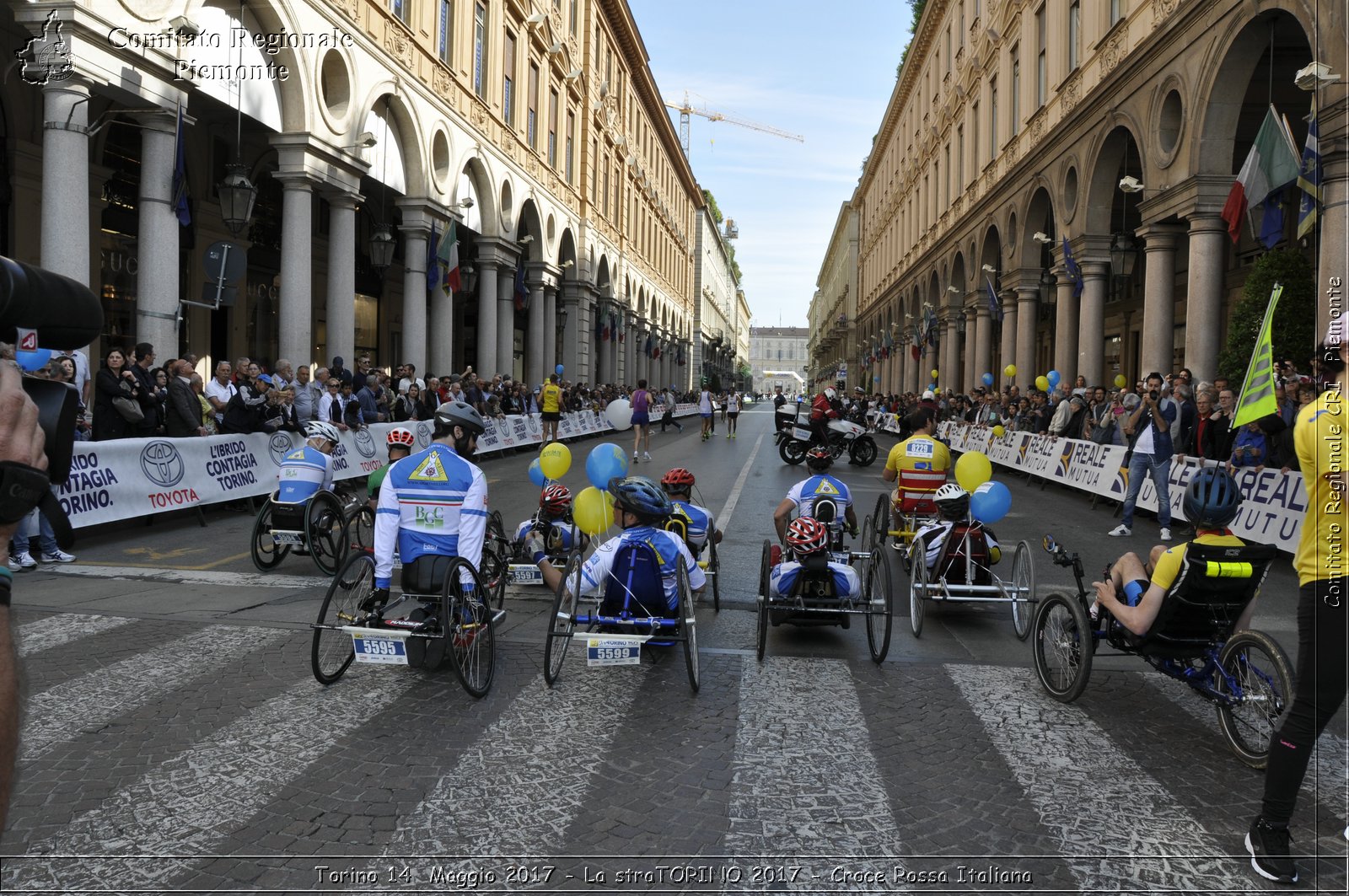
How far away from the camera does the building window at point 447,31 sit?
1030 inches

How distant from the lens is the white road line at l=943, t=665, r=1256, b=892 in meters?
3.42

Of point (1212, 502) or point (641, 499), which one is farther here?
point (641, 499)

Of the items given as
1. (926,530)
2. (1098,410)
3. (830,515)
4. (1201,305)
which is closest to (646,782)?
(830,515)

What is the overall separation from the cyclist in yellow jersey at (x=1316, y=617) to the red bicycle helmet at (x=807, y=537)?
3.11 meters

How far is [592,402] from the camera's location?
37.8 m

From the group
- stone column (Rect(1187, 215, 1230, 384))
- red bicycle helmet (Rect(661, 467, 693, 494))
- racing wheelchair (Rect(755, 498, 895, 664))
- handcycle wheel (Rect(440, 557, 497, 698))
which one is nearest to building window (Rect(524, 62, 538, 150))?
stone column (Rect(1187, 215, 1230, 384))

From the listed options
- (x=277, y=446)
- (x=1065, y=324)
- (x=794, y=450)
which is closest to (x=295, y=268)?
(x=277, y=446)

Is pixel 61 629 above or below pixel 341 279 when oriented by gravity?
below

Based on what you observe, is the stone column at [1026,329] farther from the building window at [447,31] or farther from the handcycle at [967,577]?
the handcycle at [967,577]

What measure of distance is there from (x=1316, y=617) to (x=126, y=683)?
5634 millimetres

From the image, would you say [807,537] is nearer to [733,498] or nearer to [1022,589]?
[1022,589]

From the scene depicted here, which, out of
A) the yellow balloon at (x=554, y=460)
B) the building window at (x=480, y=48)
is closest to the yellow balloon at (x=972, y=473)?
the yellow balloon at (x=554, y=460)

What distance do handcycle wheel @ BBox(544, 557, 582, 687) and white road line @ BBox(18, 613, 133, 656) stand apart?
3.16 meters

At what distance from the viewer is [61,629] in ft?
21.4
